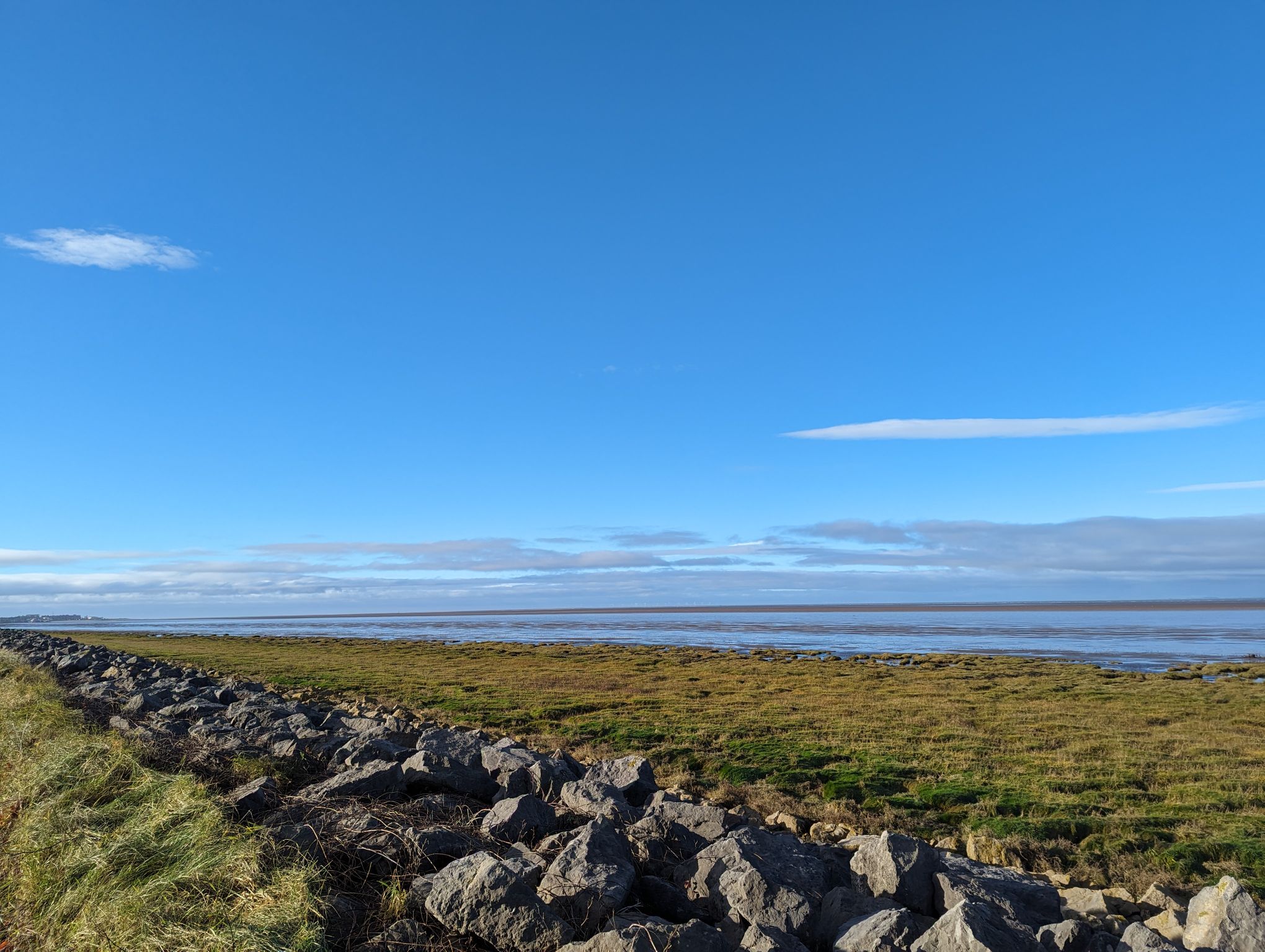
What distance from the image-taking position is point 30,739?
10.2 meters

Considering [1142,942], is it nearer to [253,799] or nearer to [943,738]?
[253,799]

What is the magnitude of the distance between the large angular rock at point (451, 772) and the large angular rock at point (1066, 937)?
18.3 ft

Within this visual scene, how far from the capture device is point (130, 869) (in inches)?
224

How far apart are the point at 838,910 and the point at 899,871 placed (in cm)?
74

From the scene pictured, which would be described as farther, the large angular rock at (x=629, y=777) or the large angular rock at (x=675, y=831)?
the large angular rock at (x=629, y=777)

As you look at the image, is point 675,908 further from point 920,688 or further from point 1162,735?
point 920,688

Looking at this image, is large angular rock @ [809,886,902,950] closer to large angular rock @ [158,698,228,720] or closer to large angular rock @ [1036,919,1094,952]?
large angular rock @ [1036,919,1094,952]

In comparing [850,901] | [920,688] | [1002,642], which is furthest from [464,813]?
[1002,642]

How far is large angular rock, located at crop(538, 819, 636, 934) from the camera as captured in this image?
5.30 metres

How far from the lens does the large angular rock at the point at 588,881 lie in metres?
5.30

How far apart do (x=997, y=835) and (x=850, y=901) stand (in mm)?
4892

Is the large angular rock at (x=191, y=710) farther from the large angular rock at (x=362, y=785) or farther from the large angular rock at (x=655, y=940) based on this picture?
the large angular rock at (x=655, y=940)

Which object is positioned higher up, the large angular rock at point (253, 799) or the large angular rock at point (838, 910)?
the large angular rock at point (253, 799)

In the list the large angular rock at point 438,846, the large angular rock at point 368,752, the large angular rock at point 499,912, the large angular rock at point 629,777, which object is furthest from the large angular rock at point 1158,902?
the large angular rock at point 368,752
